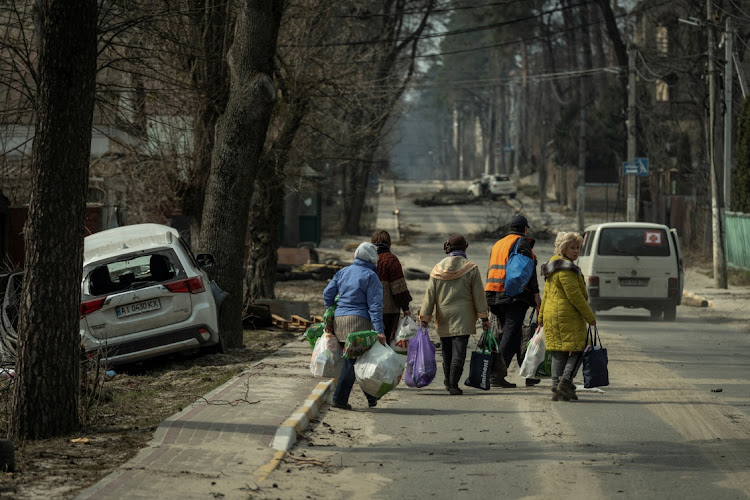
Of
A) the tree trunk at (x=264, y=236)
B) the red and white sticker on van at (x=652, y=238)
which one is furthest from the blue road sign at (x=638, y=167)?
the tree trunk at (x=264, y=236)

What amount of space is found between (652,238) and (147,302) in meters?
11.0

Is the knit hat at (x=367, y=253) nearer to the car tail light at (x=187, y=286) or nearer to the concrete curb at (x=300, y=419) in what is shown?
the concrete curb at (x=300, y=419)

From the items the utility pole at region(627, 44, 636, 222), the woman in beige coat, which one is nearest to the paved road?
the woman in beige coat

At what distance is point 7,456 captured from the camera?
7.31 meters

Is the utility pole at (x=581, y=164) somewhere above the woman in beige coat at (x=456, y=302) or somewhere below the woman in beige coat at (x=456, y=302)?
above

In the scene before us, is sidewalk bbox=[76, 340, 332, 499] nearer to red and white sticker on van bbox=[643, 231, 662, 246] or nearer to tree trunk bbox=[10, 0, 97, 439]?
tree trunk bbox=[10, 0, 97, 439]

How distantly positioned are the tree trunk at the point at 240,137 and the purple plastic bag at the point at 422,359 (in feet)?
15.2

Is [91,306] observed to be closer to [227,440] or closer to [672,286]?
[227,440]

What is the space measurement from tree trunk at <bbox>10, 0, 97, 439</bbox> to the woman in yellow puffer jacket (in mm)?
4492

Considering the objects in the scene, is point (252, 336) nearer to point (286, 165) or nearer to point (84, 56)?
point (286, 165)

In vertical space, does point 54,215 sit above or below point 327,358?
above

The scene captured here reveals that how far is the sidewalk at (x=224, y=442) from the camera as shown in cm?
694

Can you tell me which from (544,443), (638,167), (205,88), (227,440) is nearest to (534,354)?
(544,443)

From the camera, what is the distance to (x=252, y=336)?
732 inches
